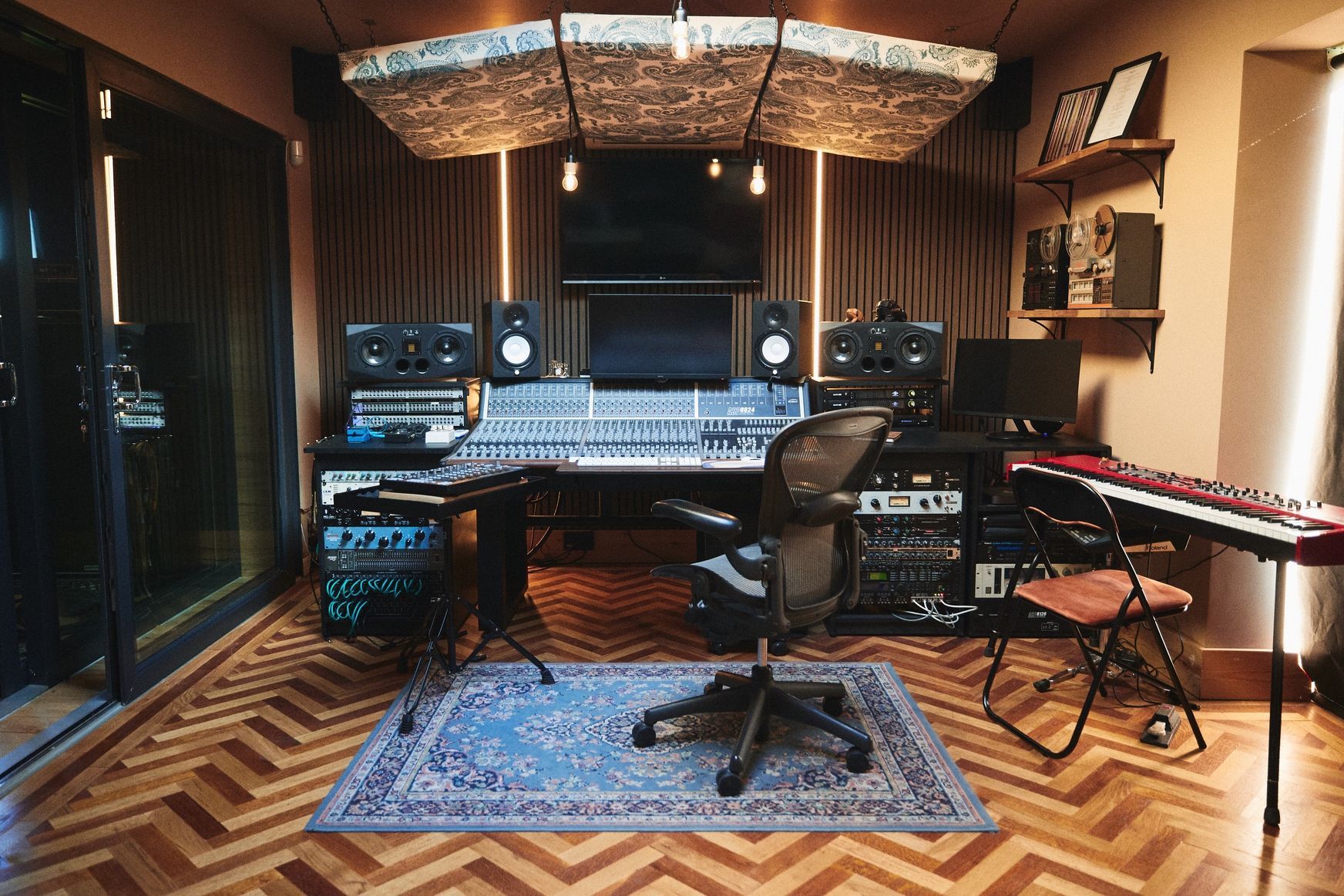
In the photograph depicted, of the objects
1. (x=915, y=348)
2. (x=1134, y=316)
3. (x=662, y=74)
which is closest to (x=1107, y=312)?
(x=1134, y=316)

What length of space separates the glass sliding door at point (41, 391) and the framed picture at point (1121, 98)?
12.7ft

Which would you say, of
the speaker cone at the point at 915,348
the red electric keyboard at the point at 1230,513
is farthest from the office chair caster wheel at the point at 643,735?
the speaker cone at the point at 915,348

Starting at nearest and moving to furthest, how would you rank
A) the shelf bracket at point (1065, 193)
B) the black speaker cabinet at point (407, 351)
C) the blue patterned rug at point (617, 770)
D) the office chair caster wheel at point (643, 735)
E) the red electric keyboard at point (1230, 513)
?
the red electric keyboard at point (1230, 513) < the blue patterned rug at point (617, 770) < the office chair caster wheel at point (643, 735) < the black speaker cabinet at point (407, 351) < the shelf bracket at point (1065, 193)

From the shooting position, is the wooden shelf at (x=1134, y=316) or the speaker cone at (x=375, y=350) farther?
the speaker cone at (x=375, y=350)

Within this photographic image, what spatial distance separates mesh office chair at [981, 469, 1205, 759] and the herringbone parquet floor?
0.67 feet

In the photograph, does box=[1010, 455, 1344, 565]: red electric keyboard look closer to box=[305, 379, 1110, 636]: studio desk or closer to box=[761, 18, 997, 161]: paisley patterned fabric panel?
box=[305, 379, 1110, 636]: studio desk

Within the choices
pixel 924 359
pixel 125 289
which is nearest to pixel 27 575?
pixel 125 289

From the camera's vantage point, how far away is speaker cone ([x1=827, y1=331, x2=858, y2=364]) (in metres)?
3.89

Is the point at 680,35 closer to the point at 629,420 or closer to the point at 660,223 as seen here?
the point at 629,420

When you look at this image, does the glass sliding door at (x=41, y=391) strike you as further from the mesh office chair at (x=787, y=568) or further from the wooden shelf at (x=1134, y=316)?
the wooden shelf at (x=1134, y=316)

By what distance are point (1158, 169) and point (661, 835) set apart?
3.09 meters

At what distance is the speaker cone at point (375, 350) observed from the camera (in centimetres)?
383

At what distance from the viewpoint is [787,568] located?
7.98 feet

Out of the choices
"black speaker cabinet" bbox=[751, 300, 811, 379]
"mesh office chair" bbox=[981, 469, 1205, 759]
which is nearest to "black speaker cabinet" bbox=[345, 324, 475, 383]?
"black speaker cabinet" bbox=[751, 300, 811, 379]
